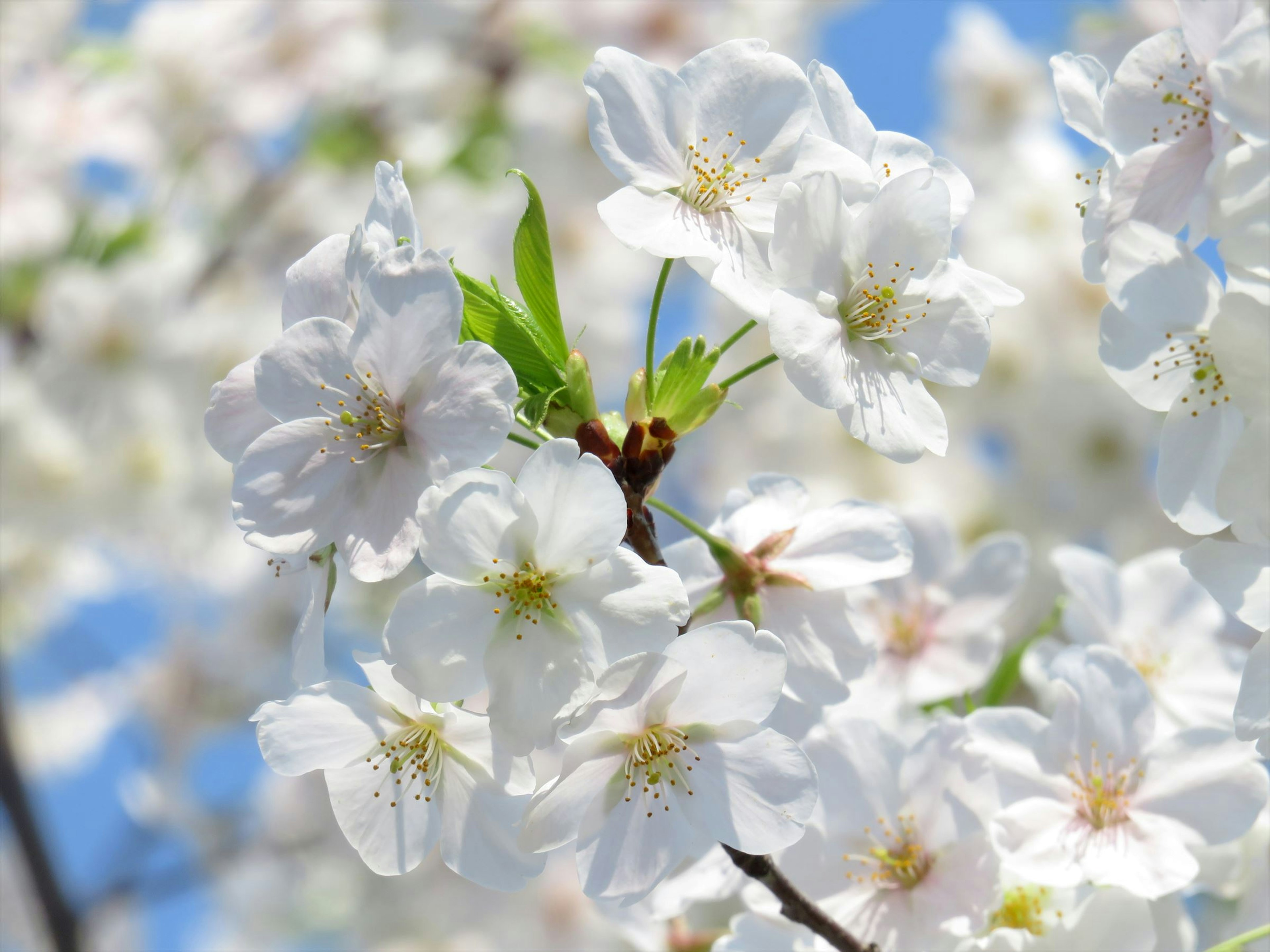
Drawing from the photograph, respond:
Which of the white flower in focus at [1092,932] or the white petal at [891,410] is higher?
the white petal at [891,410]

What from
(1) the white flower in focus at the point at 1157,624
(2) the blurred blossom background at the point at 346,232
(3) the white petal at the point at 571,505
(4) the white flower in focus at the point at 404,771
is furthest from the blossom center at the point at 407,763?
(2) the blurred blossom background at the point at 346,232

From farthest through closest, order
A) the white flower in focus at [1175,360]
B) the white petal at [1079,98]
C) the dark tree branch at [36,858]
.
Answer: the dark tree branch at [36,858], the white petal at [1079,98], the white flower in focus at [1175,360]

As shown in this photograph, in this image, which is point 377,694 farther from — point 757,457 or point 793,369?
point 757,457

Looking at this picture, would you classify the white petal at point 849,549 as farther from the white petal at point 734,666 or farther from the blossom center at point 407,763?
the blossom center at point 407,763

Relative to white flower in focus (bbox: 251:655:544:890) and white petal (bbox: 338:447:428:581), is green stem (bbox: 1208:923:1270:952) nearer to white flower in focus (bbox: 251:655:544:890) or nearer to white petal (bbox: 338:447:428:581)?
white flower in focus (bbox: 251:655:544:890)

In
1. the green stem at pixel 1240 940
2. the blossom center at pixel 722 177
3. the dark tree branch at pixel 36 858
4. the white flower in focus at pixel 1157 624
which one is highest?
the blossom center at pixel 722 177

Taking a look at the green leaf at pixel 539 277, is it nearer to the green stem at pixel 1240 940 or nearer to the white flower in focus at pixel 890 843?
the white flower in focus at pixel 890 843

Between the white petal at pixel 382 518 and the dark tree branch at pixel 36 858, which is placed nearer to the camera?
the white petal at pixel 382 518

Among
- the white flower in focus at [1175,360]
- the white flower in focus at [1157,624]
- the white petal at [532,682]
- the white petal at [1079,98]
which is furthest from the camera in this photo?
the white flower in focus at [1157,624]
